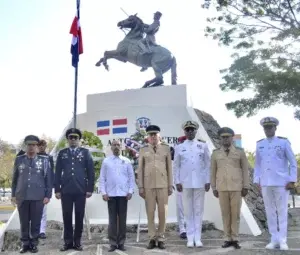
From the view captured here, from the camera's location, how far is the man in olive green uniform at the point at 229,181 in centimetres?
444

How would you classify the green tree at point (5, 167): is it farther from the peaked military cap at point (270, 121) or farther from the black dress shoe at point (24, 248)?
the peaked military cap at point (270, 121)

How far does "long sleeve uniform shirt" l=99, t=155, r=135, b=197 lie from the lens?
463cm

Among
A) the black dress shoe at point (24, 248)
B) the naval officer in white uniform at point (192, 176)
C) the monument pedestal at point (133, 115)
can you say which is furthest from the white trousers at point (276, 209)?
the black dress shoe at point (24, 248)

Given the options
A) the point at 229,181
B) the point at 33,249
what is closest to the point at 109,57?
the point at 229,181

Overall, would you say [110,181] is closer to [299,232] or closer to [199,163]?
[199,163]

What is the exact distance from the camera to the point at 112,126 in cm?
775

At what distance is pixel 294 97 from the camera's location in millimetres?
9391

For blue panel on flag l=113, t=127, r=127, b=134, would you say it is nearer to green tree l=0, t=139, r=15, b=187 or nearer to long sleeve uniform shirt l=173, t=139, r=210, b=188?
long sleeve uniform shirt l=173, t=139, r=210, b=188

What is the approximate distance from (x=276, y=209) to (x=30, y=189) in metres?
2.81

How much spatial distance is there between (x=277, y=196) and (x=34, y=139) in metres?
2.89

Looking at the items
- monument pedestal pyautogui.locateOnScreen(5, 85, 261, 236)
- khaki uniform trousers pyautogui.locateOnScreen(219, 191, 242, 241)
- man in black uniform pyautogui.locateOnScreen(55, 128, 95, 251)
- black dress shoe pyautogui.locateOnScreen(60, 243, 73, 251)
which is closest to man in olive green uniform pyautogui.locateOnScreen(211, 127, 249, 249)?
khaki uniform trousers pyautogui.locateOnScreen(219, 191, 242, 241)

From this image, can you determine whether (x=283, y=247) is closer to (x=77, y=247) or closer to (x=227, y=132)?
(x=227, y=132)

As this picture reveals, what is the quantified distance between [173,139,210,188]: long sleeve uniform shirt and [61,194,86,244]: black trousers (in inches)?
46.3

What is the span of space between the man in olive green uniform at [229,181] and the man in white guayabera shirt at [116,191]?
3.38 ft
